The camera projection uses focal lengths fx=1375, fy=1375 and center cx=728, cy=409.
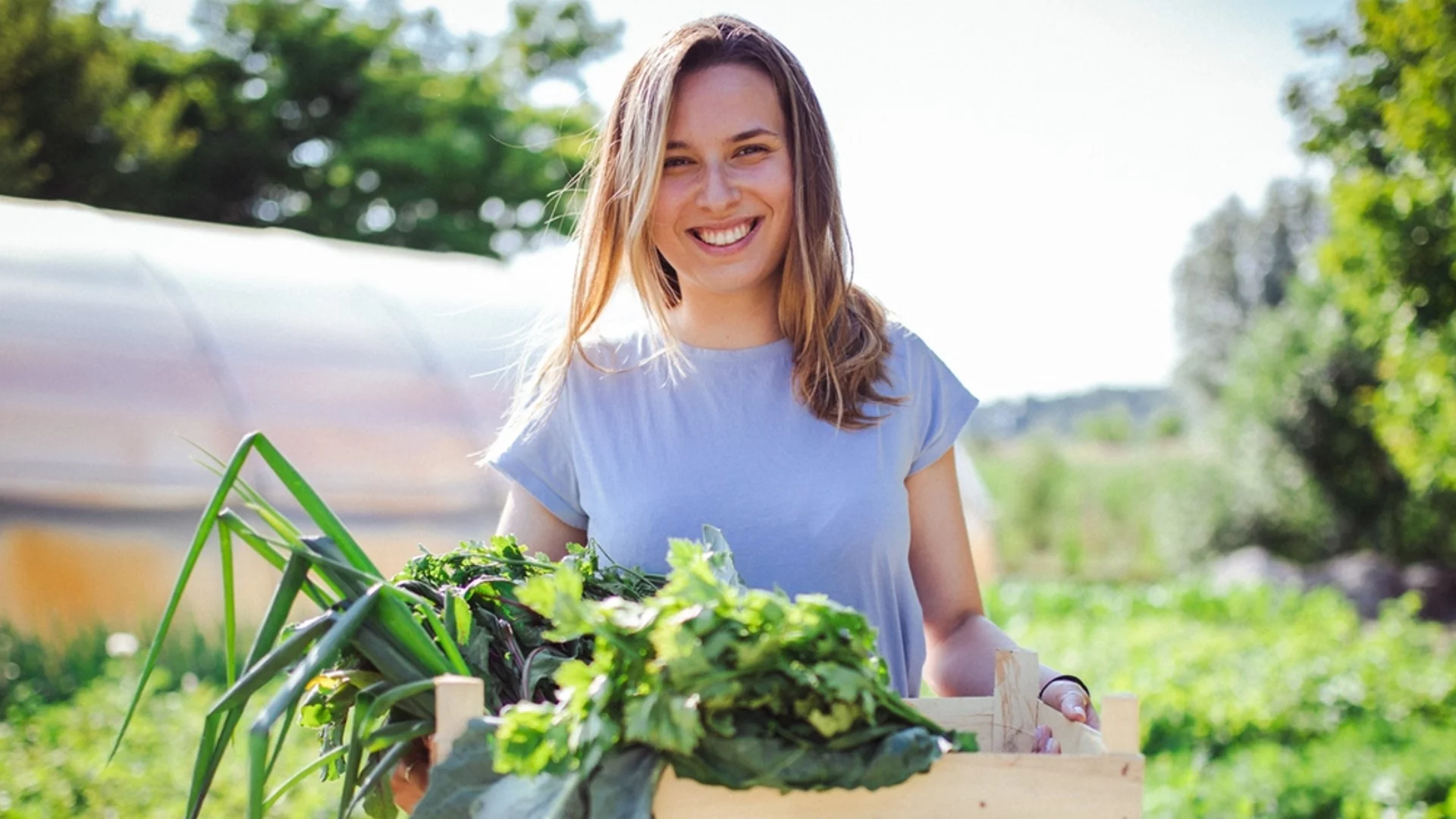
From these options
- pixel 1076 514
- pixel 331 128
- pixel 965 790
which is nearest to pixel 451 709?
pixel 965 790

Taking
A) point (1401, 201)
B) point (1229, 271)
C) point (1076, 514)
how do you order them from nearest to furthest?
point (1401, 201)
point (1076, 514)
point (1229, 271)

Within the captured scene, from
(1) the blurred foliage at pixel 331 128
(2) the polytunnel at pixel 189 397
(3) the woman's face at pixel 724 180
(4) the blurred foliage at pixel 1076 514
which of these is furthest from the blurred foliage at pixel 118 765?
(4) the blurred foliage at pixel 1076 514

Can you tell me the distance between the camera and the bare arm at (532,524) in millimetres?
1945

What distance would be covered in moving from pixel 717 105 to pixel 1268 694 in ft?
19.2

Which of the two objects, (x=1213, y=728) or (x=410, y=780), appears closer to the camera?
(x=410, y=780)

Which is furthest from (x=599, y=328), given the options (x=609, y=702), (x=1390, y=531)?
(x=1390, y=531)

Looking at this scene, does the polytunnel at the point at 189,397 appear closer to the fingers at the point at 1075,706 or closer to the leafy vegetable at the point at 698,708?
the fingers at the point at 1075,706

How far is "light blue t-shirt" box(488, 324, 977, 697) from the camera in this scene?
1.79 m

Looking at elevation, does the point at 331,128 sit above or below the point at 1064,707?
above

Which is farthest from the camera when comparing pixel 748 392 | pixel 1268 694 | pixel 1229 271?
pixel 1229 271

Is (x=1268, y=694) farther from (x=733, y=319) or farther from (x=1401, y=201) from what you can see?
(x=733, y=319)

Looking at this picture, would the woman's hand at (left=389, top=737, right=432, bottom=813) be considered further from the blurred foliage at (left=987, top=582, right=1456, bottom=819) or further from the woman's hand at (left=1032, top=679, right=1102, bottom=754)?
the blurred foliage at (left=987, top=582, right=1456, bottom=819)

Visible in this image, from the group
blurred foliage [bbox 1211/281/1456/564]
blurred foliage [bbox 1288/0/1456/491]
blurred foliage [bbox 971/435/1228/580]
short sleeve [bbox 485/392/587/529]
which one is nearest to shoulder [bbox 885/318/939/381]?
short sleeve [bbox 485/392/587/529]

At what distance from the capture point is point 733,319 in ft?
6.48
